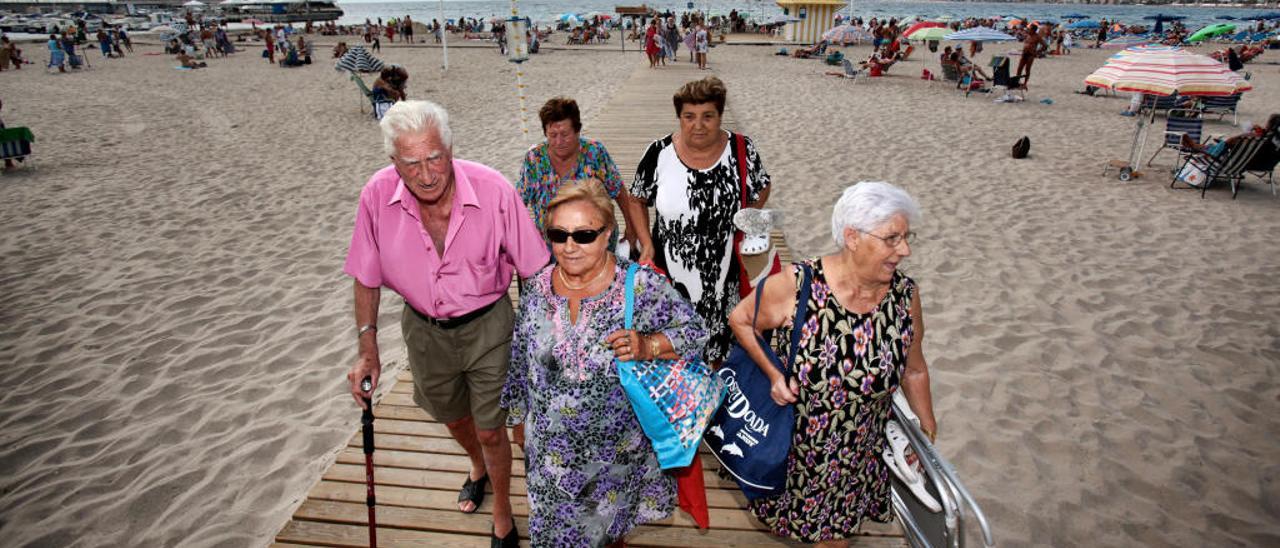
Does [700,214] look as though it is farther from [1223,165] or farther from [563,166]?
[1223,165]

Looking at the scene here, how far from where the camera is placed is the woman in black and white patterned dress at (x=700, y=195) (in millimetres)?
2840

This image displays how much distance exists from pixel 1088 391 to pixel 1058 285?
1917mm

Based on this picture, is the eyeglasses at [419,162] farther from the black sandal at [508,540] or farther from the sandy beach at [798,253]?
the sandy beach at [798,253]

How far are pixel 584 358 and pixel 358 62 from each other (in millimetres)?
17138

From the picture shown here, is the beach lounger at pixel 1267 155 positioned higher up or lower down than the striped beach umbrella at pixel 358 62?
lower down

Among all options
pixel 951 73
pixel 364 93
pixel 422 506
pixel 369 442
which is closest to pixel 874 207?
pixel 369 442

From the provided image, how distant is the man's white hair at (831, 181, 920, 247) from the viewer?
6.50 ft

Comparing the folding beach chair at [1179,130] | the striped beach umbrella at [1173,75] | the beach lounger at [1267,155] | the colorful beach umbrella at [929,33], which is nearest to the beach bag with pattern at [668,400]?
the striped beach umbrella at [1173,75]

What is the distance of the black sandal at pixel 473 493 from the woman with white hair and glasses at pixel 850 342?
5.23 ft

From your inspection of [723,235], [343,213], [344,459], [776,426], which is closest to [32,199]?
[343,213]

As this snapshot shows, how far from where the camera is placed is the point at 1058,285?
5.88 m

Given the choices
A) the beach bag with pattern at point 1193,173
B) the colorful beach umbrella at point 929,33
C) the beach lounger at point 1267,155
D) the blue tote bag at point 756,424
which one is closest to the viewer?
the blue tote bag at point 756,424

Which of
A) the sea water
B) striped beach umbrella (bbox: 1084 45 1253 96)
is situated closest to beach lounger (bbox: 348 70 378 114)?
striped beach umbrella (bbox: 1084 45 1253 96)

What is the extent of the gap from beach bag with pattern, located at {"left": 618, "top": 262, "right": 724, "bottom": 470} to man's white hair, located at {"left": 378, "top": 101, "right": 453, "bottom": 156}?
0.85 m
